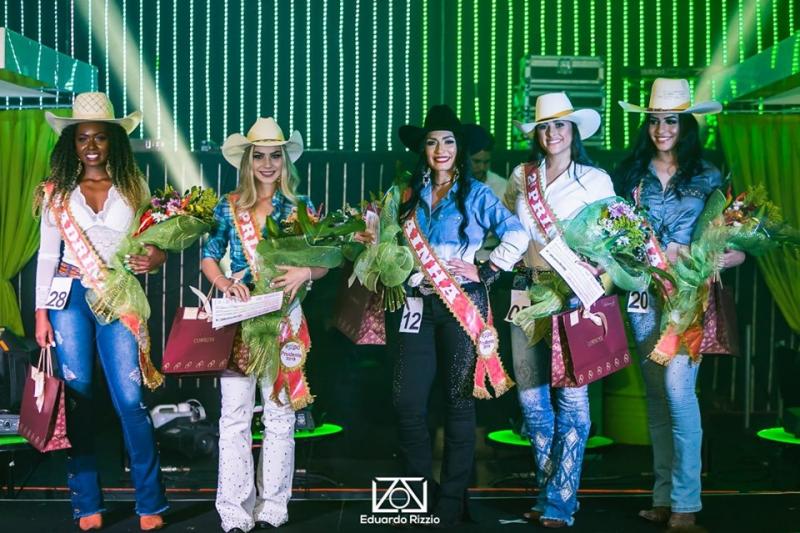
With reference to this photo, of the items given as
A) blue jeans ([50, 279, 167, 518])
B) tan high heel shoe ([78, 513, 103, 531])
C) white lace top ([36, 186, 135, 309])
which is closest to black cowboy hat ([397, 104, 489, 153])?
white lace top ([36, 186, 135, 309])

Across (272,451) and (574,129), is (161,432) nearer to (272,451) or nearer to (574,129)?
(272,451)

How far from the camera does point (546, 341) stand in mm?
4230

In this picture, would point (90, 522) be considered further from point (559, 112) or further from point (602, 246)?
point (559, 112)

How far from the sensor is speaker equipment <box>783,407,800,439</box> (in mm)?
5418

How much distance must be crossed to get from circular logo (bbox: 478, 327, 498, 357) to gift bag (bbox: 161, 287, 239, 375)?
0.89m

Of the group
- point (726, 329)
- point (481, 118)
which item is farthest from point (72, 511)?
point (481, 118)

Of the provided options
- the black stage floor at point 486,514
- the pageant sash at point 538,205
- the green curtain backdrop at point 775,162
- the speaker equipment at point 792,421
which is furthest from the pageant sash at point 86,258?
the green curtain backdrop at point 775,162

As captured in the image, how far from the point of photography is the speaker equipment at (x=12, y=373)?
5.32m

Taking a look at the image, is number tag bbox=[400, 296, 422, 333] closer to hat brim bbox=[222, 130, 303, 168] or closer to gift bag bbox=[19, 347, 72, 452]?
hat brim bbox=[222, 130, 303, 168]

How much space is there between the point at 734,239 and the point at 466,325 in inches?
39.5

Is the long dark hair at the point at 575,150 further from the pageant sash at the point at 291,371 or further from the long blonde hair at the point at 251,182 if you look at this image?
the pageant sash at the point at 291,371

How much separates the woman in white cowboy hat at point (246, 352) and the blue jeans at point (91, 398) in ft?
0.97

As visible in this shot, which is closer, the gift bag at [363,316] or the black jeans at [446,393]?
the black jeans at [446,393]

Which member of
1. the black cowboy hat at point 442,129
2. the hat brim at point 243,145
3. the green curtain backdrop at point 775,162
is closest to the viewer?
the black cowboy hat at point 442,129
